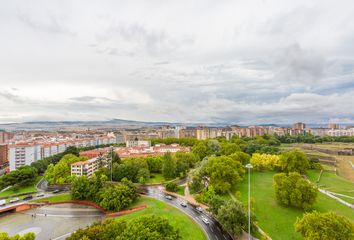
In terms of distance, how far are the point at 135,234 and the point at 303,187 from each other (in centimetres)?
2617

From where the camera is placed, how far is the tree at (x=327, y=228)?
20.8 meters

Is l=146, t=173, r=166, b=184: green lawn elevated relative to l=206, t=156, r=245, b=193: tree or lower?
lower

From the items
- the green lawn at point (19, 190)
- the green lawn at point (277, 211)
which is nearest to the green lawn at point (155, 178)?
the green lawn at point (277, 211)

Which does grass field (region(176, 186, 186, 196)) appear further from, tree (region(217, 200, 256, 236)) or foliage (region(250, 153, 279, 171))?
foliage (region(250, 153, 279, 171))

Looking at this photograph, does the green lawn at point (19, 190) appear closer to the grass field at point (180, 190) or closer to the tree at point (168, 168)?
the tree at point (168, 168)

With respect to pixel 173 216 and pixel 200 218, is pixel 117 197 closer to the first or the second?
pixel 173 216

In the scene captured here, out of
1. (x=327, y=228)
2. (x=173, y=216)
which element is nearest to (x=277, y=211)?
(x=327, y=228)

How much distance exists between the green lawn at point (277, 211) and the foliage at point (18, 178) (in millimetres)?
51097

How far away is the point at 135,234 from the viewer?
21.5 m

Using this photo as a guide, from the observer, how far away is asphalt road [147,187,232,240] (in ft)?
95.5

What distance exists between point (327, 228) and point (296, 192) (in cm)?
1223

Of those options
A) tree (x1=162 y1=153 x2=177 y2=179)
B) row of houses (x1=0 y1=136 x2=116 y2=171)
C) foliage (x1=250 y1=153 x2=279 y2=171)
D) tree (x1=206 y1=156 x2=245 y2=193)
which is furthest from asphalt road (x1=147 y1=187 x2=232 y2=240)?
row of houses (x1=0 y1=136 x2=116 y2=171)

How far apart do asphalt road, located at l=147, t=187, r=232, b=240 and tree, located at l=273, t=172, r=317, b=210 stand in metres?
11.8

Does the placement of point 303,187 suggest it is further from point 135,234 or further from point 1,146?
point 1,146
